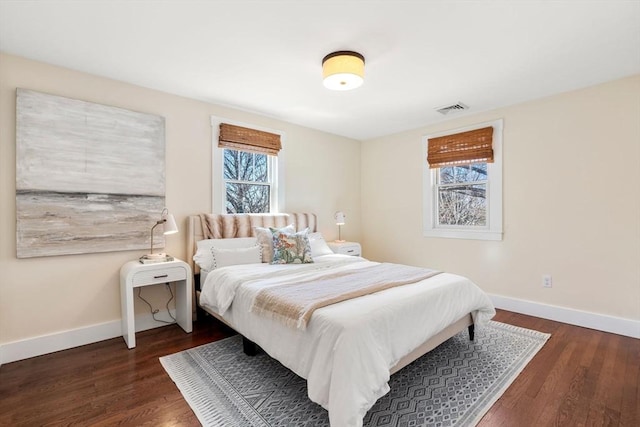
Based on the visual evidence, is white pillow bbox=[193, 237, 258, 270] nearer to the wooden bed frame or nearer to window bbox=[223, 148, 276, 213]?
the wooden bed frame

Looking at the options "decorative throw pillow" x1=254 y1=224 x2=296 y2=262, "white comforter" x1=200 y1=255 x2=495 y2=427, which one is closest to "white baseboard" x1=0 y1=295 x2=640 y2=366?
"white comforter" x1=200 y1=255 x2=495 y2=427

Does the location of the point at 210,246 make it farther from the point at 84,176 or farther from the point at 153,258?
the point at 84,176

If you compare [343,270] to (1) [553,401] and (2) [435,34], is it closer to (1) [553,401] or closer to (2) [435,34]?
(1) [553,401]

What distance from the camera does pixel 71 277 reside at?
2678mm

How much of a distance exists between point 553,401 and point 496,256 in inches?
80.8

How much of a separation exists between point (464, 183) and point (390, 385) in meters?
2.94

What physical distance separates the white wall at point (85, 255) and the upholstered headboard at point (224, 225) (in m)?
0.14

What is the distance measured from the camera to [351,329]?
1609 mm

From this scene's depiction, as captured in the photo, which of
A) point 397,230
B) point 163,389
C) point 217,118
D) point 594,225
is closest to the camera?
point 163,389

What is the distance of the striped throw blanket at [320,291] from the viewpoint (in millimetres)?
1856

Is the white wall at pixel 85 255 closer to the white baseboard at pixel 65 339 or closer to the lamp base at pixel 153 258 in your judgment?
the white baseboard at pixel 65 339

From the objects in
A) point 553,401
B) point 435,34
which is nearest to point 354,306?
point 553,401

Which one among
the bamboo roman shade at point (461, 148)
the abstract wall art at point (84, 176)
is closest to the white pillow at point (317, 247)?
the abstract wall art at point (84, 176)

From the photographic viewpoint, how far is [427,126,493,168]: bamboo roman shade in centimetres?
Result: 373
